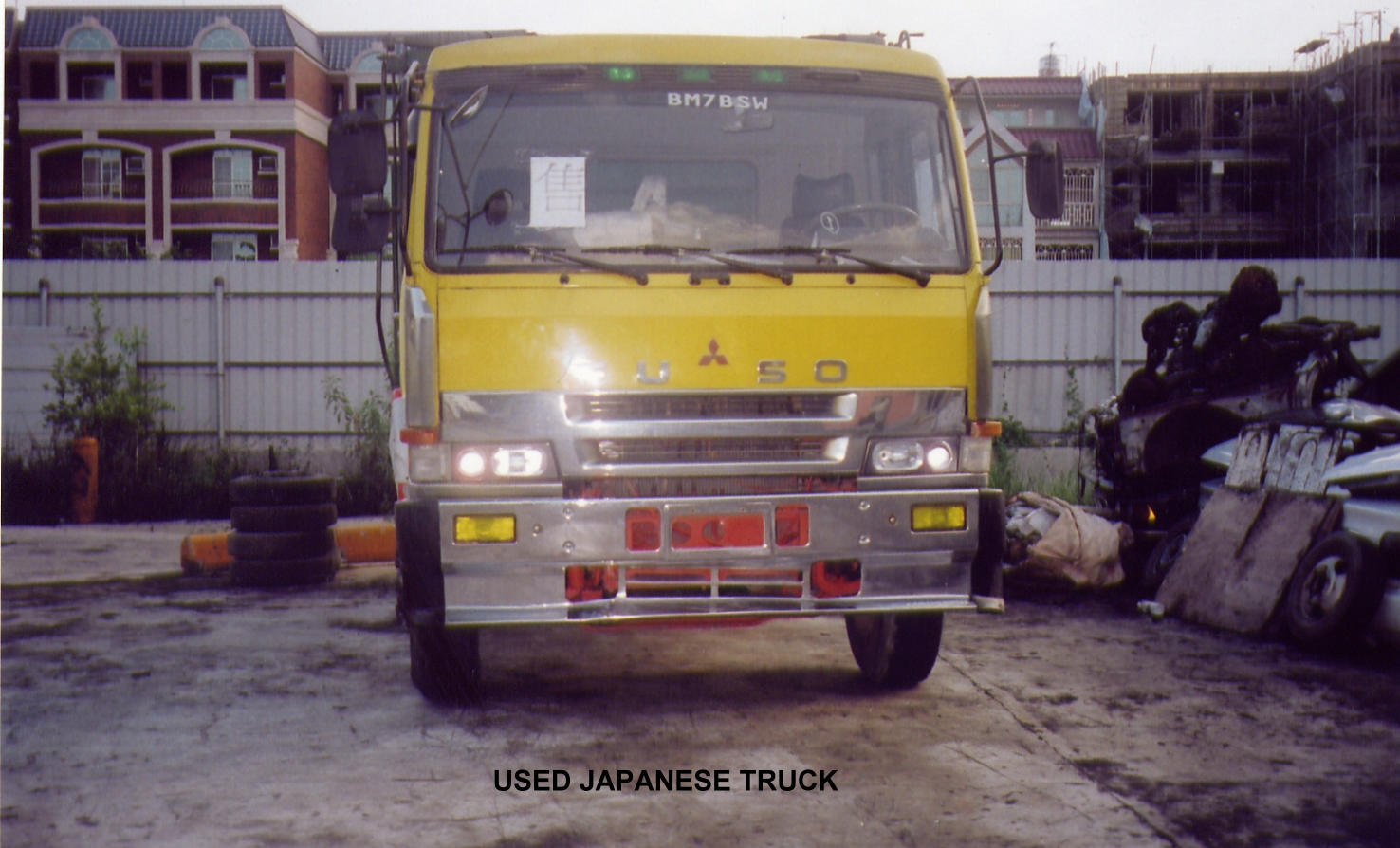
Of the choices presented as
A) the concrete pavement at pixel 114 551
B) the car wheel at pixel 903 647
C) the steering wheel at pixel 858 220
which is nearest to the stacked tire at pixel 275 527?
the concrete pavement at pixel 114 551

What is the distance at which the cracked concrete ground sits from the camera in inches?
162

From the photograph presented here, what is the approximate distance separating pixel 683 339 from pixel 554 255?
57 centimetres

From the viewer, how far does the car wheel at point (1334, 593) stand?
21.0ft

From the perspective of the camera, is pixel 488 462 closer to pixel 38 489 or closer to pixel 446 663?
pixel 446 663

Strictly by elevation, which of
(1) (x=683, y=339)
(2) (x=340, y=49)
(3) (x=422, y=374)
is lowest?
(3) (x=422, y=374)

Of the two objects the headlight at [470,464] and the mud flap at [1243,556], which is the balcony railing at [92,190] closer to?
the mud flap at [1243,556]

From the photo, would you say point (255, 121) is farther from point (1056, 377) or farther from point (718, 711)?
point (718, 711)

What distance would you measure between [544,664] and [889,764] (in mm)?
2253

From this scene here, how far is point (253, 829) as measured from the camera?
404 centimetres

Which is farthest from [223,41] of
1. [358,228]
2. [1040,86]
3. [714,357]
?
[714,357]

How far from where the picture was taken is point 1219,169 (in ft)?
128

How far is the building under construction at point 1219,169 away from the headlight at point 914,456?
107 ft

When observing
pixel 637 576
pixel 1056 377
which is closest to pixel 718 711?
pixel 637 576

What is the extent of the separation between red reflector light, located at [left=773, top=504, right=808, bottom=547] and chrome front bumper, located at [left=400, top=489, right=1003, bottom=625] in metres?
0.01
